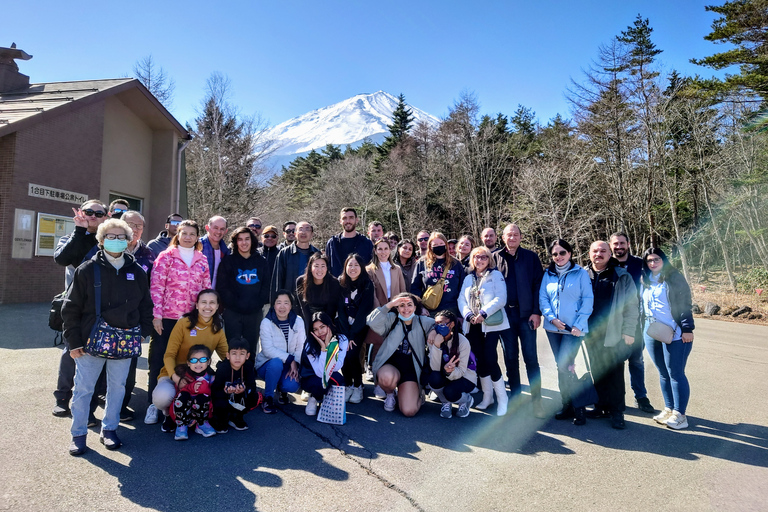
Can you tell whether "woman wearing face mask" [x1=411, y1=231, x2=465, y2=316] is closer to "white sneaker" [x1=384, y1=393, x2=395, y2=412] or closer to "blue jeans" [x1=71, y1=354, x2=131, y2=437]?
"white sneaker" [x1=384, y1=393, x2=395, y2=412]

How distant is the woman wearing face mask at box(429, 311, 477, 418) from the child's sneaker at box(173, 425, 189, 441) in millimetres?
2438

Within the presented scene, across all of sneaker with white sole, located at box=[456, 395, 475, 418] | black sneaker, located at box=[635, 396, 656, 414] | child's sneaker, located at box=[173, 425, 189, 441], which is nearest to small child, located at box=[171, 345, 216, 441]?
child's sneaker, located at box=[173, 425, 189, 441]

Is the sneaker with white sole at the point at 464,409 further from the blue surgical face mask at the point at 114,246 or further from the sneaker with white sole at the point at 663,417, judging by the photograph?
the blue surgical face mask at the point at 114,246

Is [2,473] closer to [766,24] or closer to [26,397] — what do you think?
[26,397]

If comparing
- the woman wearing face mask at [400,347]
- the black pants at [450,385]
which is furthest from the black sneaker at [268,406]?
the black pants at [450,385]

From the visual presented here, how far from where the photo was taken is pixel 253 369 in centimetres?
465

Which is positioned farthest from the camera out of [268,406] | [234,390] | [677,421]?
[268,406]

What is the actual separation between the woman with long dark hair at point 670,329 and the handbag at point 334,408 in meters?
3.32

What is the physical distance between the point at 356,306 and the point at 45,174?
10.5 metres

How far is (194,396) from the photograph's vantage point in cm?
396

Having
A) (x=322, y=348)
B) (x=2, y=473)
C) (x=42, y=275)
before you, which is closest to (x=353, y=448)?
(x=322, y=348)

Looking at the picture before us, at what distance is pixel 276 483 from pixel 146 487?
0.88 m

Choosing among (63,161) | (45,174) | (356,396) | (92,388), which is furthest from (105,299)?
(63,161)

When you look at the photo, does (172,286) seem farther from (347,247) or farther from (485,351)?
(485,351)
